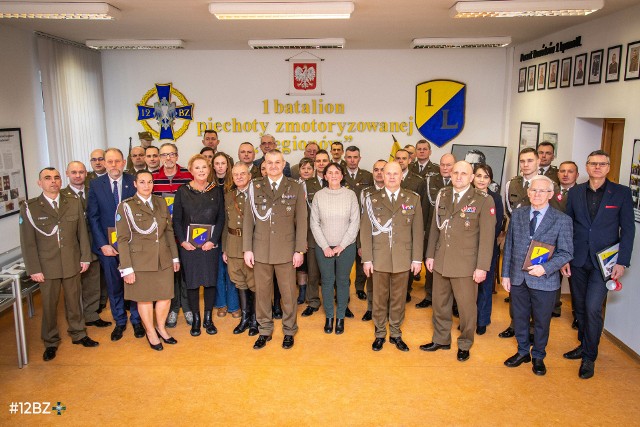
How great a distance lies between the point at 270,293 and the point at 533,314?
7.24ft

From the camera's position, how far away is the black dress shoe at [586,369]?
3.92 metres

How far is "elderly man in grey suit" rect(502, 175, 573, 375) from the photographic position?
3764mm

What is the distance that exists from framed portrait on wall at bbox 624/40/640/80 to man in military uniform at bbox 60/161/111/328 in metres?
5.27

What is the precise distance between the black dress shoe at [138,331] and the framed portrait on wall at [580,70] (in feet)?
18.0

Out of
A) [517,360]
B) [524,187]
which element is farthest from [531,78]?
[517,360]

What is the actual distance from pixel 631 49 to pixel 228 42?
16.9ft

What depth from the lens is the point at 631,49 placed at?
15.9ft

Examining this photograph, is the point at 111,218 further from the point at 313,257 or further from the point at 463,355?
the point at 463,355

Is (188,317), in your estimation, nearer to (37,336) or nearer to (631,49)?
(37,336)

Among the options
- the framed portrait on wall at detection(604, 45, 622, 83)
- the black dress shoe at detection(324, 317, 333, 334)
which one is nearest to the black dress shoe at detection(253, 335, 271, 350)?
the black dress shoe at detection(324, 317, 333, 334)

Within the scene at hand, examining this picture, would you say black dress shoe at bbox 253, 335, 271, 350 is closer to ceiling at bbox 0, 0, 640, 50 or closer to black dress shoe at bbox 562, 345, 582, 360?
black dress shoe at bbox 562, 345, 582, 360

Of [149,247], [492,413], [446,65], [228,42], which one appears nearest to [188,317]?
[149,247]

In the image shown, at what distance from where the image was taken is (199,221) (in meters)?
4.45

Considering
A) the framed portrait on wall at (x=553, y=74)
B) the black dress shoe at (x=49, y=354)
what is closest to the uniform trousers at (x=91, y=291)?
the black dress shoe at (x=49, y=354)
